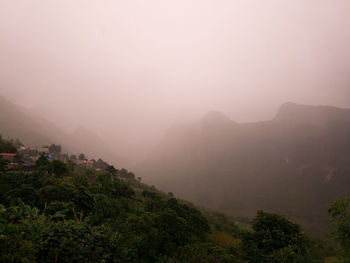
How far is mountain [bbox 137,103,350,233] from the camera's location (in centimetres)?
11231

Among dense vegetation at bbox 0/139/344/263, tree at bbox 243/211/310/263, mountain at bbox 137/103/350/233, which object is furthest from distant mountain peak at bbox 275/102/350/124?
dense vegetation at bbox 0/139/344/263

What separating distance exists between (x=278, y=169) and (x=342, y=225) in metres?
155

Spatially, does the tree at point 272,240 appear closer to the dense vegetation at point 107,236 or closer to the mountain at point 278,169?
the dense vegetation at point 107,236

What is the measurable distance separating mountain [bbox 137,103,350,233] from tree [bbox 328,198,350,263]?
299 ft

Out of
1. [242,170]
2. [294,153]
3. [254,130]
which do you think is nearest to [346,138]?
[294,153]

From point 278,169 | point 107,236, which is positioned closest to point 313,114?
point 278,169

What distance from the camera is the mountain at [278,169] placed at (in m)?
112

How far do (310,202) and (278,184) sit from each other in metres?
22.9

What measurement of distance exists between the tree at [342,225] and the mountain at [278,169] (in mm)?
91105

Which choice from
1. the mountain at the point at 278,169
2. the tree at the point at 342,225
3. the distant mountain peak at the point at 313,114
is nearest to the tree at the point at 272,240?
the tree at the point at 342,225

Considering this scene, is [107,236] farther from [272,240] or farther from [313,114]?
[313,114]

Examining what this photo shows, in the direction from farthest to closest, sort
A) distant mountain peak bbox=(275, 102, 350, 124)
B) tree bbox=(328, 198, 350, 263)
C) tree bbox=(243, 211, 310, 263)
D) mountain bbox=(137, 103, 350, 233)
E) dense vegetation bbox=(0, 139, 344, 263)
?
distant mountain peak bbox=(275, 102, 350, 124)
mountain bbox=(137, 103, 350, 233)
tree bbox=(243, 211, 310, 263)
tree bbox=(328, 198, 350, 263)
dense vegetation bbox=(0, 139, 344, 263)

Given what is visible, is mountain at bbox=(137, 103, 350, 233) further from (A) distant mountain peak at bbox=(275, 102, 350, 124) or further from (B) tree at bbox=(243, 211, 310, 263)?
(B) tree at bbox=(243, 211, 310, 263)

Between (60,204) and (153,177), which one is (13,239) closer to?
(60,204)
